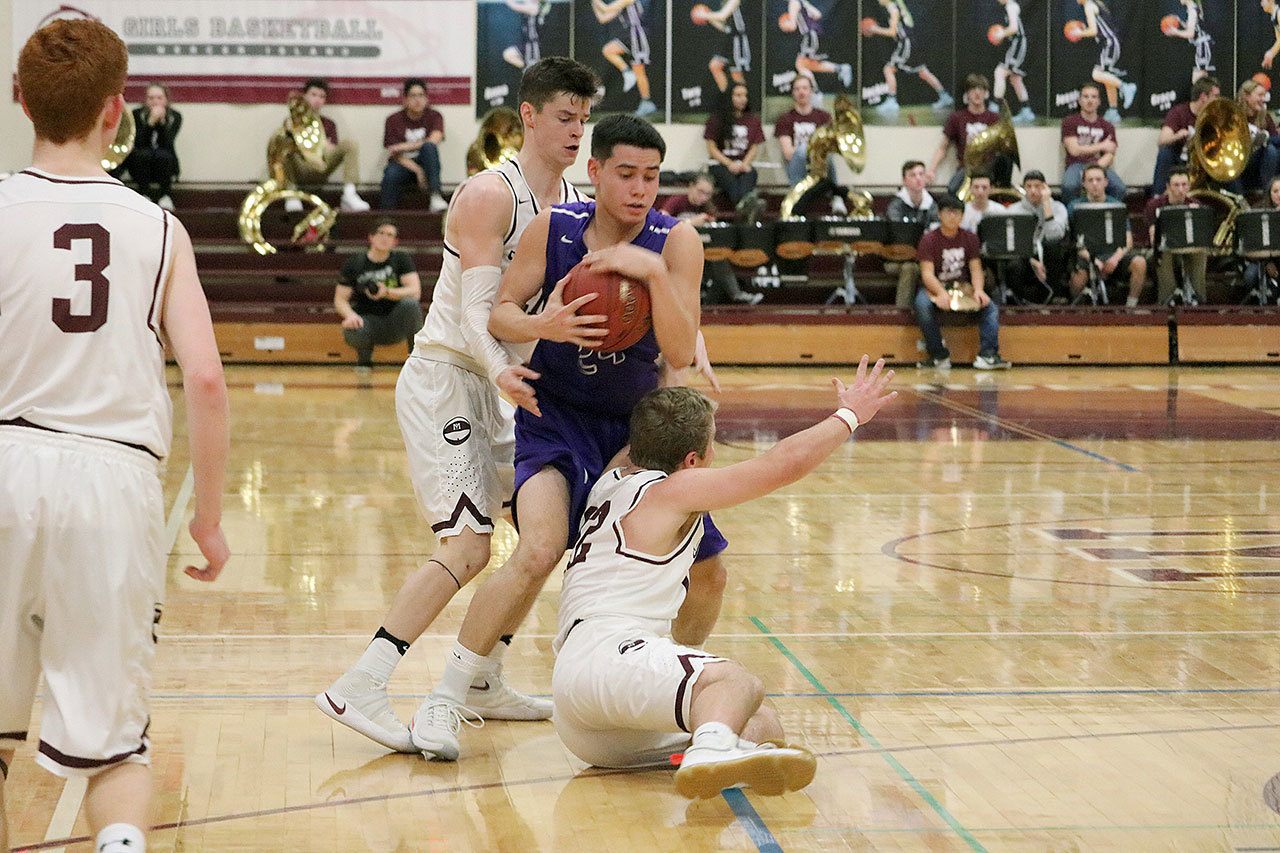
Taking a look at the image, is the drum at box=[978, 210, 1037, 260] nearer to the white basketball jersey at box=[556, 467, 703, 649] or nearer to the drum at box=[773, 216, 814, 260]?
the drum at box=[773, 216, 814, 260]

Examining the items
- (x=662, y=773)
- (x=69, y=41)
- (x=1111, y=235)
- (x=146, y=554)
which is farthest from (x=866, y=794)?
(x=1111, y=235)

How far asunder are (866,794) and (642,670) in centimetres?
59

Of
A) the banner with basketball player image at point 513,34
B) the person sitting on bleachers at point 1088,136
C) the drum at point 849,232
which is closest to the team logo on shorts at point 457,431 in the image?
the drum at point 849,232

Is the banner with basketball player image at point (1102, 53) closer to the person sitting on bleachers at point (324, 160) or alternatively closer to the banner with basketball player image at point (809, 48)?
the banner with basketball player image at point (809, 48)

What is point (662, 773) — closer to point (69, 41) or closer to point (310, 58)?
point (69, 41)

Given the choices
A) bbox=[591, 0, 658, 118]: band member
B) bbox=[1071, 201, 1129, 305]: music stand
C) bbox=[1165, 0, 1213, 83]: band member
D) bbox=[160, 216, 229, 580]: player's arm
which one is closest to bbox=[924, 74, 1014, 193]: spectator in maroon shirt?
bbox=[1071, 201, 1129, 305]: music stand

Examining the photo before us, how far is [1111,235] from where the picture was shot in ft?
57.1

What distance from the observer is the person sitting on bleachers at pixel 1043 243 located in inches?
685

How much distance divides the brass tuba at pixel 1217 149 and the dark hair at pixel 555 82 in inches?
584

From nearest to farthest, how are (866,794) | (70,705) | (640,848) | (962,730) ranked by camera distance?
(70,705) < (640,848) < (866,794) < (962,730)

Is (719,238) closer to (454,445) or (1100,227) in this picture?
(1100,227)

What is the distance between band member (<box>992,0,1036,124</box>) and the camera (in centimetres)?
2000

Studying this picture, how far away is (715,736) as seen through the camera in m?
3.70

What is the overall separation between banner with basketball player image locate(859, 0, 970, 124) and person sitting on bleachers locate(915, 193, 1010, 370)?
337 centimetres
